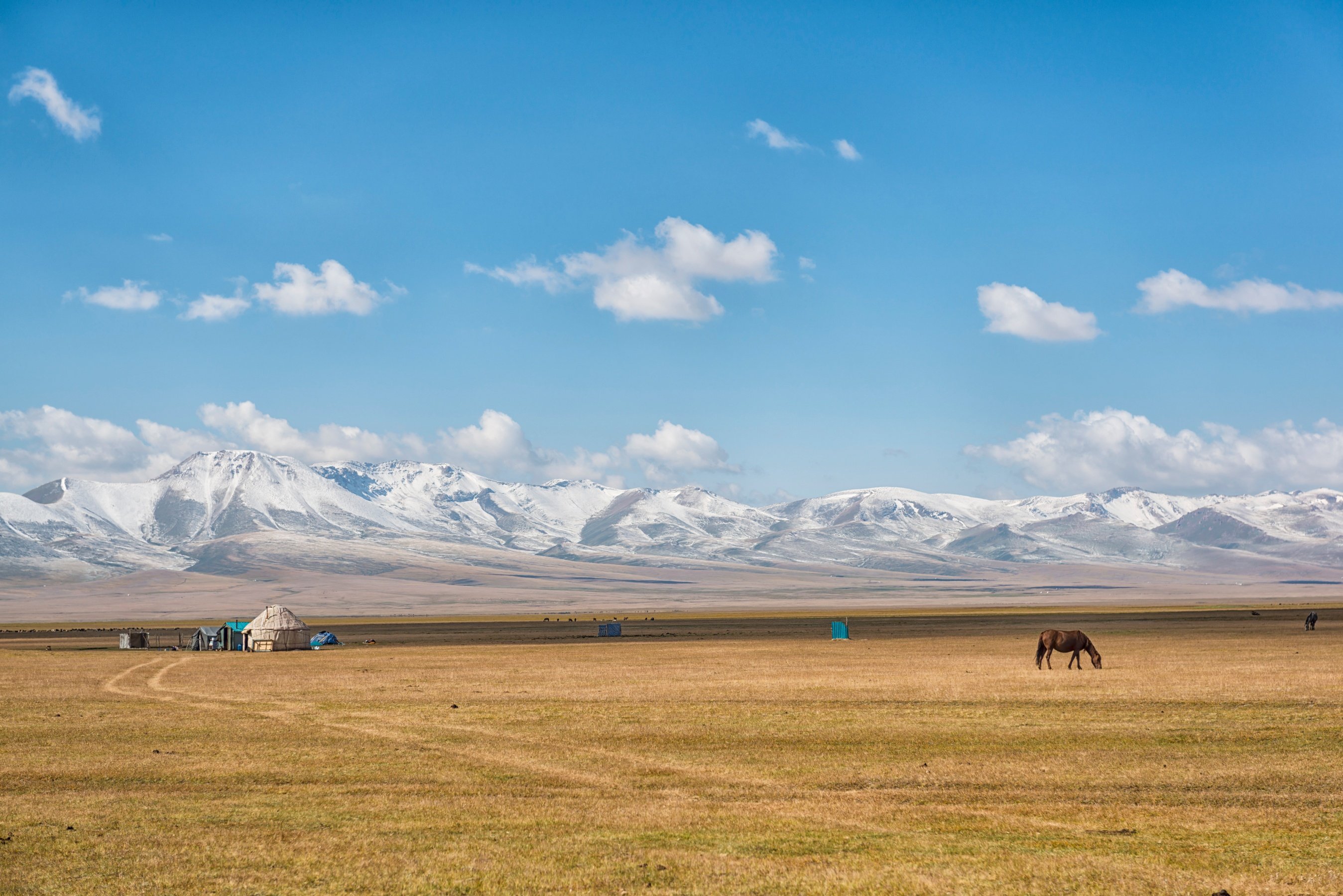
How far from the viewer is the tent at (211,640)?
83.1 m

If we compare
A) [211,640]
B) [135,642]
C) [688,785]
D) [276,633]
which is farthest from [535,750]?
[135,642]

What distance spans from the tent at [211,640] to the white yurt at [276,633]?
6.66 feet

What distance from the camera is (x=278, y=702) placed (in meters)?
Result: 38.6

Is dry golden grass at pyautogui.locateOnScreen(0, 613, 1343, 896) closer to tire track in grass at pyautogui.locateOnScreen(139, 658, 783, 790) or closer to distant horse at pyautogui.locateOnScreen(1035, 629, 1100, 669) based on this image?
tire track in grass at pyautogui.locateOnScreen(139, 658, 783, 790)

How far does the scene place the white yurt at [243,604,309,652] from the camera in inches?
3147

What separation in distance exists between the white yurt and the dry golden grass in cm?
3391

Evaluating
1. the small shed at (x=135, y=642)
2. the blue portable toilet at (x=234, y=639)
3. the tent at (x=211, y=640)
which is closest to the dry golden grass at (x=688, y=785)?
the blue portable toilet at (x=234, y=639)

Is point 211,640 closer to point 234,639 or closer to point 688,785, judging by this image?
point 234,639

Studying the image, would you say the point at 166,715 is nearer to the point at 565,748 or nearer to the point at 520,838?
the point at 565,748

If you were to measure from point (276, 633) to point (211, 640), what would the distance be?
6.73 metres

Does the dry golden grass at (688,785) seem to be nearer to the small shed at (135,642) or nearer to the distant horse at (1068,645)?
the distant horse at (1068,645)

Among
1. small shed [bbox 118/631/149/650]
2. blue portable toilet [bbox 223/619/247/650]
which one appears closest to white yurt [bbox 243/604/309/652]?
blue portable toilet [bbox 223/619/247/650]

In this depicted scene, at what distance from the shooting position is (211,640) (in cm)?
8362

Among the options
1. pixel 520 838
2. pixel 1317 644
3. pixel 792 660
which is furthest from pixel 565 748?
pixel 1317 644
